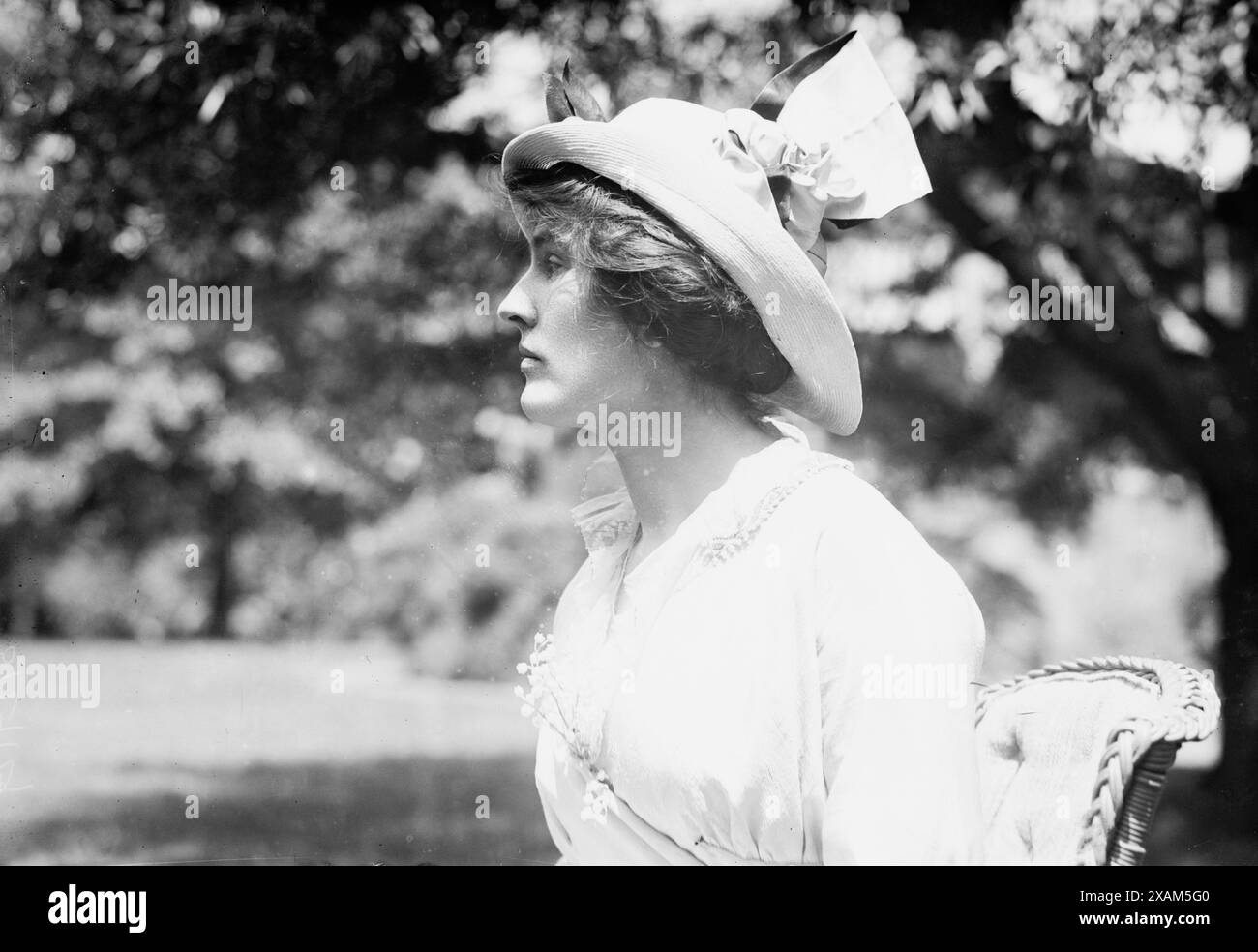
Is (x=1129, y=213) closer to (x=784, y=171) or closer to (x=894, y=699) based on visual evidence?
(x=784, y=171)

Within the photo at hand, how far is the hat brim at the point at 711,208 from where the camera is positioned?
1794 millimetres

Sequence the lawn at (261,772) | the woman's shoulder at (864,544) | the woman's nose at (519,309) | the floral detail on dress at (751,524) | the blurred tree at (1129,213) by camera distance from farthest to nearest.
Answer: the blurred tree at (1129,213) < the lawn at (261,772) < the woman's nose at (519,309) < the floral detail on dress at (751,524) < the woman's shoulder at (864,544)

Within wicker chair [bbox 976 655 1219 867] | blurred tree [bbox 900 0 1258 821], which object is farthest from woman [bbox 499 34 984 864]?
blurred tree [bbox 900 0 1258 821]

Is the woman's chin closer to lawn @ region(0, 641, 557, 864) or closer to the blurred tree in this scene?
lawn @ region(0, 641, 557, 864)

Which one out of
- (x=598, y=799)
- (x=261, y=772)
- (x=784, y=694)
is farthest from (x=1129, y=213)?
(x=261, y=772)

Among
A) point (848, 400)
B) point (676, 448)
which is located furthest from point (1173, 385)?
point (676, 448)

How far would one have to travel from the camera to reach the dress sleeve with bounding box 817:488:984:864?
156 cm

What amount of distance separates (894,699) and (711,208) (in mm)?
747

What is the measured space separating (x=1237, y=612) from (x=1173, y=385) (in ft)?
2.01

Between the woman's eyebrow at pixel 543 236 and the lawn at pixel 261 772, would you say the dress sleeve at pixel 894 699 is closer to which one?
the woman's eyebrow at pixel 543 236

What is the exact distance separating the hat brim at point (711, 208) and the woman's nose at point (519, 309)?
21cm

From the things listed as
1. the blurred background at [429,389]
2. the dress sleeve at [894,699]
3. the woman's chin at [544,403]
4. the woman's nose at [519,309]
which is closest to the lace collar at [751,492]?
the dress sleeve at [894,699]

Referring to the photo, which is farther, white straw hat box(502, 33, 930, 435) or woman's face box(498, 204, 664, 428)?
woman's face box(498, 204, 664, 428)

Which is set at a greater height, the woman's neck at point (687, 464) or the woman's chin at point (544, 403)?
the woman's chin at point (544, 403)
